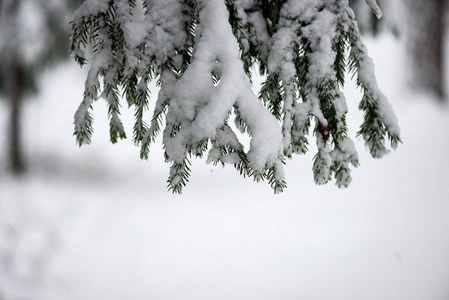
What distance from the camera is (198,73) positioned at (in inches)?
44.9

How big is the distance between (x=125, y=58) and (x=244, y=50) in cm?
50

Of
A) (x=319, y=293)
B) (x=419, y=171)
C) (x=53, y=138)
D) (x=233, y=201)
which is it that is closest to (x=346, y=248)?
(x=319, y=293)

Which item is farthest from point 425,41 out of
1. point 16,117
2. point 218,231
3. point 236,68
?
point 16,117

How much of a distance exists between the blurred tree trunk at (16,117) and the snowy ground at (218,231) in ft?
0.97

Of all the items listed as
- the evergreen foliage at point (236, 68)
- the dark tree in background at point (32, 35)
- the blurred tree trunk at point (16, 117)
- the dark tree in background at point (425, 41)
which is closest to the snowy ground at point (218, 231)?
the blurred tree trunk at point (16, 117)

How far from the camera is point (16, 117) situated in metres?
7.41

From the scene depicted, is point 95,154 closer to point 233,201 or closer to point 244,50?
point 233,201

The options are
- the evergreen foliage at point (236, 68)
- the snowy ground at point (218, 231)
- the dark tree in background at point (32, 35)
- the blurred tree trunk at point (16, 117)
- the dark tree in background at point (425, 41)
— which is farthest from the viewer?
the dark tree in background at point (425, 41)

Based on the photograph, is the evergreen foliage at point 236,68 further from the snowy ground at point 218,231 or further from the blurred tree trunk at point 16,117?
the blurred tree trunk at point 16,117

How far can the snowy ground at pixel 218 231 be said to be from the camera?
3.71 metres

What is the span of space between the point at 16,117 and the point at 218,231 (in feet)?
18.6

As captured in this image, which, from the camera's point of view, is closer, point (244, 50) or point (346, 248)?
point (244, 50)

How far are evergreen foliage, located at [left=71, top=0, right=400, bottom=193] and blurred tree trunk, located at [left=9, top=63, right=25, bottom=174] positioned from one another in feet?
21.1

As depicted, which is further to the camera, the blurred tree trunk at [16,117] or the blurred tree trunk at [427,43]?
the blurred tree trunk at [427,43]
